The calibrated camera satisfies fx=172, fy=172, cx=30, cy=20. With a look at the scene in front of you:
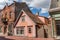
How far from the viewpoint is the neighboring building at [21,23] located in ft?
119

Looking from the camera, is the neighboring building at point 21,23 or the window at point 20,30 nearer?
the neighboring building at point 21,23

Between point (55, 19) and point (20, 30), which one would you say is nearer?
point (55, 19)

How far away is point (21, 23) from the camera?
126ft

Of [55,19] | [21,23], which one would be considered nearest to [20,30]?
[21,23]

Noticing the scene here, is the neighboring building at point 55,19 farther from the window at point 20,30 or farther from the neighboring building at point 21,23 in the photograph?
the window at point 20,30

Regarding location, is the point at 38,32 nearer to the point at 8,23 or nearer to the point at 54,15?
the point at 8,23

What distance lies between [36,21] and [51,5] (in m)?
16.6

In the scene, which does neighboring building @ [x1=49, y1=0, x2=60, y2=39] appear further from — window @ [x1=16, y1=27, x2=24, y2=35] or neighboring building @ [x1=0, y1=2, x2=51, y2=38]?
window @ [x1=16, y1=27, x2=24, y2=35]

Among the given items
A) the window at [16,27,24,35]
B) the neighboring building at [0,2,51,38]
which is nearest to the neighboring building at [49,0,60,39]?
the neighboring building at [0,2,51,38]

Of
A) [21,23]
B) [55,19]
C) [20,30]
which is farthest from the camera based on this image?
[21,23]

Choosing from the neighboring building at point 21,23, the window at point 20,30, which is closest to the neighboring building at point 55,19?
the neighboring building at point 21,23

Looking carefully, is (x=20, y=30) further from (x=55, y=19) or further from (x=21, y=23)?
(x=55, y=19)

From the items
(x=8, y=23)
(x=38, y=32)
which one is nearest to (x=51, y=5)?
(x=38, y=32)

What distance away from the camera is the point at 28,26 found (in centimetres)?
3716
